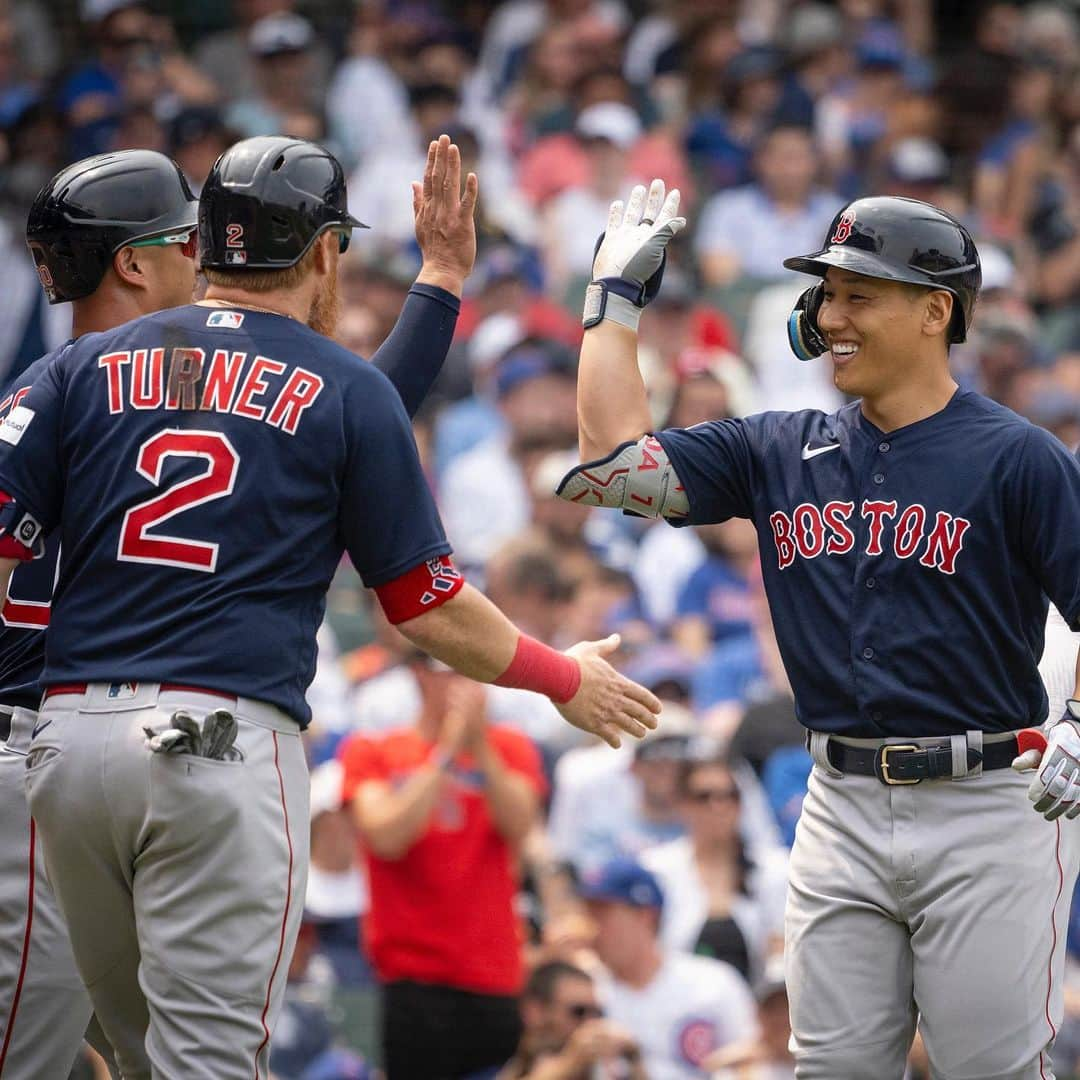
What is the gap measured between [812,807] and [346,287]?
7013 mm

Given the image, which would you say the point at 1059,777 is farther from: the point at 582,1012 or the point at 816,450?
the point at 582,1012

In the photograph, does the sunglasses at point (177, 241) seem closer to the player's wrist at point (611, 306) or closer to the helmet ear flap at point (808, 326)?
the player's wrist at point (611, 306)

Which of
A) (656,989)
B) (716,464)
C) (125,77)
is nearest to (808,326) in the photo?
(716,464)

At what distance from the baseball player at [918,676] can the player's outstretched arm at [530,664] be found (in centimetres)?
40

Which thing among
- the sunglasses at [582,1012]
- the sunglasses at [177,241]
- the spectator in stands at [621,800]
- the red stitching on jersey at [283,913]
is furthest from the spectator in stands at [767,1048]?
the sunglasses at [177,241]

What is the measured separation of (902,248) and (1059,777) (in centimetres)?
116

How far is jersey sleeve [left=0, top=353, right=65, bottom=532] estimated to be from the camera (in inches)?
148

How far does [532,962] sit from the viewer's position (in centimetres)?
691

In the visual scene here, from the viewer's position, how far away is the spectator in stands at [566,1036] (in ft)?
21.0

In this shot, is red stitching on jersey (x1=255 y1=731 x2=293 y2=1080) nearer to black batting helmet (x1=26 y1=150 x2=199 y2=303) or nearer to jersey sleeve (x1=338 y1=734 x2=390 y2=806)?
black batting helmet (x1=26 y1=150 x2=199 y2=303)

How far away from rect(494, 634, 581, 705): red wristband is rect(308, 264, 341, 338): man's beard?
0.75 meters

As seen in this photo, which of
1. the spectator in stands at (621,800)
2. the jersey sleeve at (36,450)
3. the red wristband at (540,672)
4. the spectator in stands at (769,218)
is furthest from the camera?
the spectator in stands at (769,218)

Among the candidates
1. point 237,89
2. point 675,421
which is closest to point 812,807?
point 675,421

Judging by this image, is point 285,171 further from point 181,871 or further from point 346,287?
point 346,287
